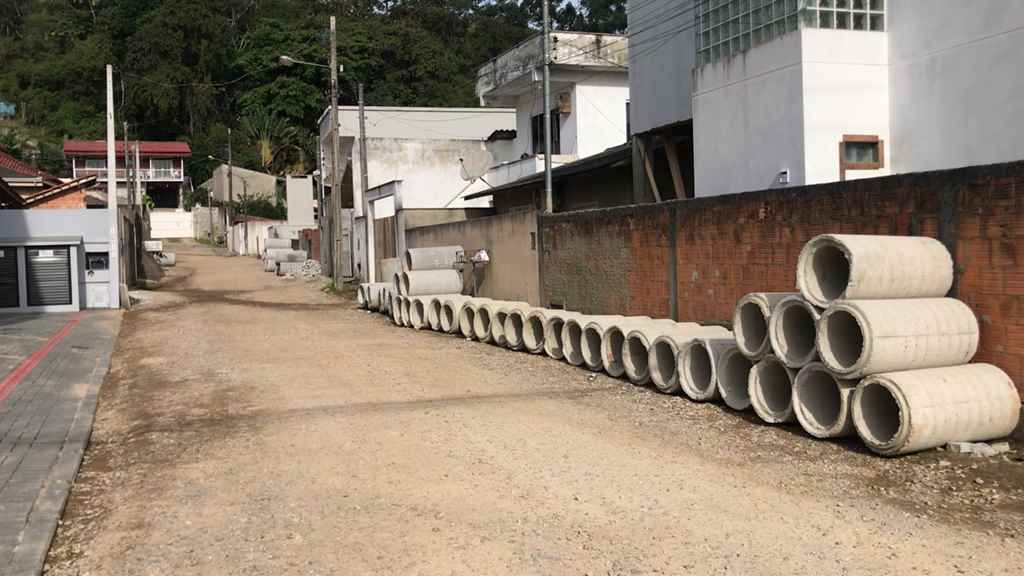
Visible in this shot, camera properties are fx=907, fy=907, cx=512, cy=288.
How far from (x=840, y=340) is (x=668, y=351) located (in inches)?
108

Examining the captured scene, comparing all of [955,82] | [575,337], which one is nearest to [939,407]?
[575,337]

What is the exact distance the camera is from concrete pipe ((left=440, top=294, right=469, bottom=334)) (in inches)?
664

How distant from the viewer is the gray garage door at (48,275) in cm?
2295

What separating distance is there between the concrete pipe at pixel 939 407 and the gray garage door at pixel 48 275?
21.4m

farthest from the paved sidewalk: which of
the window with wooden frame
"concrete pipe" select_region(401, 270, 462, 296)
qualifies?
the window with wooden frame

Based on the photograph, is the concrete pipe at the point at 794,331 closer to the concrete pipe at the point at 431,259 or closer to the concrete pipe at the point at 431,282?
the concrete pipe at the point at 431,282

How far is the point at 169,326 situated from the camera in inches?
772

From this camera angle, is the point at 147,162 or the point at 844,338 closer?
the point at 844,338

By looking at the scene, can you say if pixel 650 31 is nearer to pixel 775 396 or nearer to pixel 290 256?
pixel 775 396

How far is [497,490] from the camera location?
6449 millimetres

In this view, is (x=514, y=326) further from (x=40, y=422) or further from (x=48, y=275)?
(x=48, y=275)

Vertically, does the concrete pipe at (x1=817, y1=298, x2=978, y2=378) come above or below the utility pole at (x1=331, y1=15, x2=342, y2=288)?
below

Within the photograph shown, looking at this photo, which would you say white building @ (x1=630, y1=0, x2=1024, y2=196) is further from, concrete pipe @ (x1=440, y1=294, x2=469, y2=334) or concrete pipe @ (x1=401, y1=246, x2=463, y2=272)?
concrete pipe @ (x1=401, y1=246, x2=463, y2=272)

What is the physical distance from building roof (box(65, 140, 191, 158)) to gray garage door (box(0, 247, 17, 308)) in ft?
145
